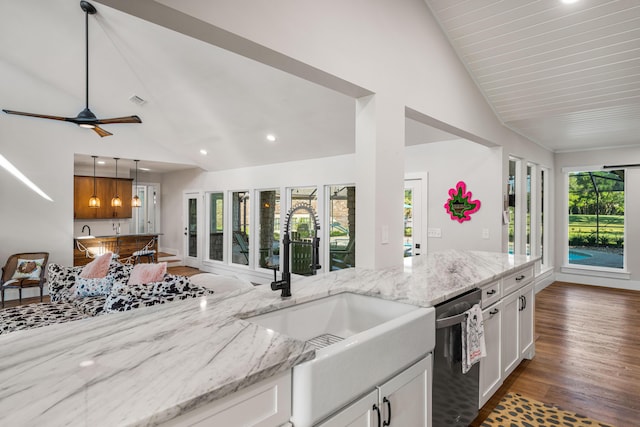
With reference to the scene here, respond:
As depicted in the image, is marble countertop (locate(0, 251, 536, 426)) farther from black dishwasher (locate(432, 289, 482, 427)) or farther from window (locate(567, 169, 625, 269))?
window (locate(567, 169, 625, 269))

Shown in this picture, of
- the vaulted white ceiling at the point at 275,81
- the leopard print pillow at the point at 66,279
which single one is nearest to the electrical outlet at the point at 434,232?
the vaulted white ceiling at the point at 275,81

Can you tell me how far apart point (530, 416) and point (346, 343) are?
79.4 inches

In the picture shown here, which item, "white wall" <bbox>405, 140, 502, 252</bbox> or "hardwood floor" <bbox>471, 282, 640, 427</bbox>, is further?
"white wall" <bbox>405, 140, 502, 252</bbox>

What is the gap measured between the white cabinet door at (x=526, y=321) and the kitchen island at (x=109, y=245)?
23.2 feet

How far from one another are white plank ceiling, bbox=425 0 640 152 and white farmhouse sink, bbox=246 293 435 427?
2590 millimetres

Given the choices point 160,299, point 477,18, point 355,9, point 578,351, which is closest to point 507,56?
point 477,18

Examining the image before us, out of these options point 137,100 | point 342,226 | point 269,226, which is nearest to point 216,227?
point 269,226

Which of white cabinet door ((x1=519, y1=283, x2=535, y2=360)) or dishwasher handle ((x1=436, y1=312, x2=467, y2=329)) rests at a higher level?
dishwasher handle ((x1=436, y1=312, x2=467, y2=329))

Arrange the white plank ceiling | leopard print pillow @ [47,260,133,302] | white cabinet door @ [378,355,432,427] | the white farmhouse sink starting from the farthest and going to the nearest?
leopard print pillow @ [47,260,133,302] → the white plank ceiling → white cabinet door @ [378,355,432,427] → the white farmhouse sink

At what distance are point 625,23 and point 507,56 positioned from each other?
0.83 m

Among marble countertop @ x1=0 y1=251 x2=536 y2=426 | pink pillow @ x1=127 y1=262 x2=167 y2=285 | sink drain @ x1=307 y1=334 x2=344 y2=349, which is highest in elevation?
marble countertop @ x1=0 y1=251 x2=536 y2=426

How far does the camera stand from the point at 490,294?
93.5 inches

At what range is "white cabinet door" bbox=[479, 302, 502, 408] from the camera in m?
2.32

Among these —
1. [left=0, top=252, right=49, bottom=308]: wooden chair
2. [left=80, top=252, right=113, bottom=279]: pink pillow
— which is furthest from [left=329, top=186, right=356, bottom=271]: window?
[left=0, top=252, right=49, bottom=308]: wooden chair
